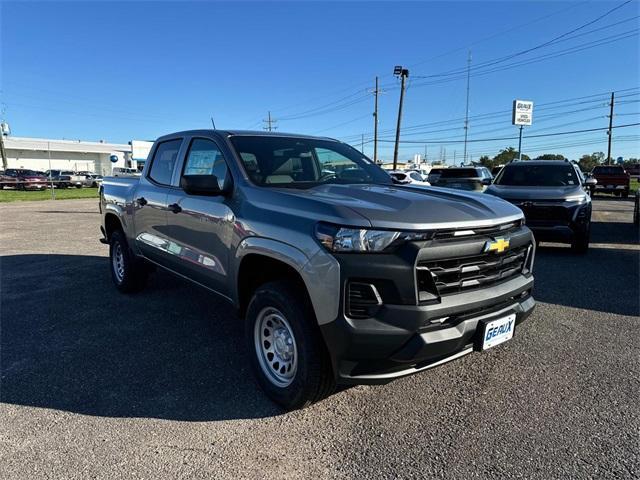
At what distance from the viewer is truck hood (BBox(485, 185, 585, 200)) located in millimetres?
8055

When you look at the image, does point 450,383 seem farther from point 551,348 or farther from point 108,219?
point 108,219

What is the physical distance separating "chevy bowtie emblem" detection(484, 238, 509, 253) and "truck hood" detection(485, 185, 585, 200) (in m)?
5.76

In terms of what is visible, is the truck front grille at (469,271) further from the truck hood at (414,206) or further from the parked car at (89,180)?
the parked car at (89,180)

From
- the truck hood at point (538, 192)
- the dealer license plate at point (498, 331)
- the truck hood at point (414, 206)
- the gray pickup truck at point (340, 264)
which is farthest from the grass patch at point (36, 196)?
the dealer license plate at point (498, 331)

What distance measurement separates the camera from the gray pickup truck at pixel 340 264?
2.50 m

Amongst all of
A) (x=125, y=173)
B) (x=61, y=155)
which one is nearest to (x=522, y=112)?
(x=125, y=173)

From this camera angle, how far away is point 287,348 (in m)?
3.06

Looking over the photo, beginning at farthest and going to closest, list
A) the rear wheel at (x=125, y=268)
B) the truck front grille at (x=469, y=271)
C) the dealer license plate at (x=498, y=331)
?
1. the rear wheel at (x=125, y=268)
2. the dealer license plate at (x=498, y=331)
3. the truck front grille at (x=469, y=271)

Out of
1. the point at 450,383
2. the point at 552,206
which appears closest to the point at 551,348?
the point at 450,383

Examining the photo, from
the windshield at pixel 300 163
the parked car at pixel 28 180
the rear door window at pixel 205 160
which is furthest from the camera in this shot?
the parked car at pixel 28 180

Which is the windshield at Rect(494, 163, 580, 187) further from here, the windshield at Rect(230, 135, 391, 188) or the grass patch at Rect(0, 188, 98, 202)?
the grass patch at Rect(0, 188, 98, 202)

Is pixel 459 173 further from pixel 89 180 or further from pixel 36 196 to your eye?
pixel 89 180

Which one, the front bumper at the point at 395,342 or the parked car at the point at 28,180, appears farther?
the parked car at the point at 28,180

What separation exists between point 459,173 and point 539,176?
697 centimetres
